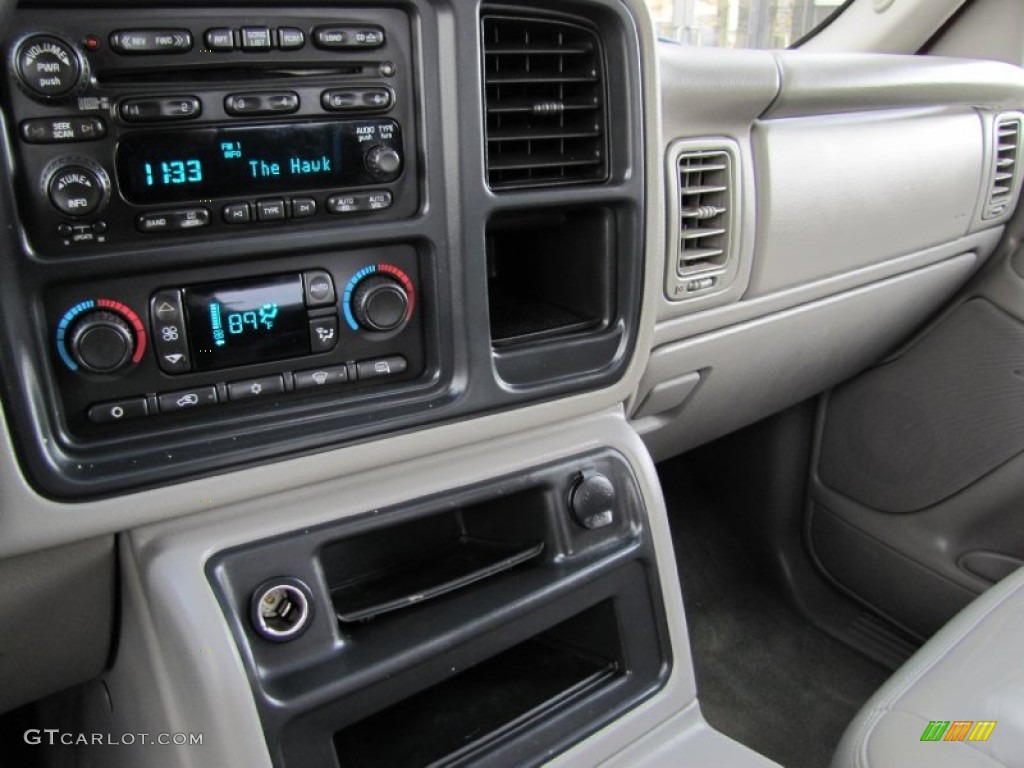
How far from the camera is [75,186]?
0.61m

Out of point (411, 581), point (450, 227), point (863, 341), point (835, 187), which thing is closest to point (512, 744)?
point (411, 581)

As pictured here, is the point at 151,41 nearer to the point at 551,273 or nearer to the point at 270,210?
the point at 270,210

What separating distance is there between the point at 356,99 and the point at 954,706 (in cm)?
85

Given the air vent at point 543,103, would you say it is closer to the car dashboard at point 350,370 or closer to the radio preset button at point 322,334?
the car dashboard at point 350,370

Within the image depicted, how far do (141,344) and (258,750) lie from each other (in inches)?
13.1

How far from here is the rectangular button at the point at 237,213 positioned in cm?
67

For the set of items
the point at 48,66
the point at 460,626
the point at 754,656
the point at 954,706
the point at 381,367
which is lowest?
the point at 754,656

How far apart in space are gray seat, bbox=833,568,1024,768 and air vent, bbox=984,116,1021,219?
2.98 feet

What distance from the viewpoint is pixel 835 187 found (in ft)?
4.25

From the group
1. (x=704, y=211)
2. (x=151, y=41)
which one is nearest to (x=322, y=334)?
(x=151, y=41)

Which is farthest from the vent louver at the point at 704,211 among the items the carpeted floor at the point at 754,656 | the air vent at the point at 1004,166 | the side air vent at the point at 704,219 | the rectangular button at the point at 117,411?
the carpeted floor at the point at 754,656

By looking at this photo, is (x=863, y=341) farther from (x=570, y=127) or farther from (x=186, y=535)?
(x=186, y=535)

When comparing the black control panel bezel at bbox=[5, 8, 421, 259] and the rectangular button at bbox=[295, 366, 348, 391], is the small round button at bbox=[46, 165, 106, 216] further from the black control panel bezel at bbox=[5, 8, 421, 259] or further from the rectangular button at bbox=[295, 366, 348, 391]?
the rectangular button at bbox=[295, 366, 348, 391]

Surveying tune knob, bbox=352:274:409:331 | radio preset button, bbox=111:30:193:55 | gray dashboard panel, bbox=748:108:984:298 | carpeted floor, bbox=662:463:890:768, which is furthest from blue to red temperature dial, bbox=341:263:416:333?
carpeted floor, bbox=662:463:890:768
